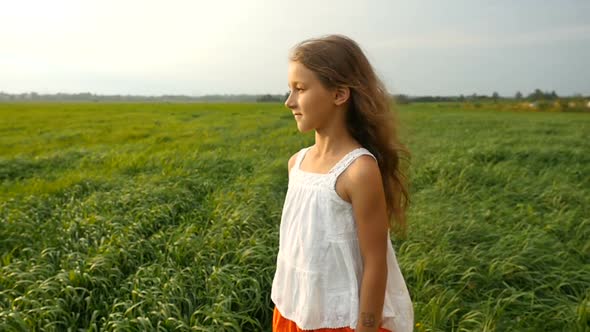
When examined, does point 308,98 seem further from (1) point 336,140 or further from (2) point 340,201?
(2) point 340,201

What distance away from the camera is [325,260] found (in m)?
1.48

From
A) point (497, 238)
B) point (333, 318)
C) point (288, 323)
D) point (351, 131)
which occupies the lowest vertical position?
point (497, 238)

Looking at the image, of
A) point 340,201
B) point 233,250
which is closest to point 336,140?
point 340,201

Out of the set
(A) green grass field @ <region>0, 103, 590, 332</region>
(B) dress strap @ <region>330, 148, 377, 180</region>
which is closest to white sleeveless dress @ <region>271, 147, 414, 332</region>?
(B) dress strap @ <region>330, 148, 377, 180</region>

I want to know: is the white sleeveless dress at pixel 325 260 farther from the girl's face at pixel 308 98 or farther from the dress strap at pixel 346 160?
the girl's face at pixel 308 98

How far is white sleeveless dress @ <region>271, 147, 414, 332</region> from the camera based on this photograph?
4.74 feet

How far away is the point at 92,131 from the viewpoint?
648 inches

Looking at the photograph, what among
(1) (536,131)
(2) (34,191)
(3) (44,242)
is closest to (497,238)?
(3) (44,242)

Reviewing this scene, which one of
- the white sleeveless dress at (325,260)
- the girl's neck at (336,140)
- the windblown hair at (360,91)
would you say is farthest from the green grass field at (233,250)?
the white sleeveless dress at (325,260)

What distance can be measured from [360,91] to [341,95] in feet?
0.22

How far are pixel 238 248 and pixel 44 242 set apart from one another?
1929 millimetres

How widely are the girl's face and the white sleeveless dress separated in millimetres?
162

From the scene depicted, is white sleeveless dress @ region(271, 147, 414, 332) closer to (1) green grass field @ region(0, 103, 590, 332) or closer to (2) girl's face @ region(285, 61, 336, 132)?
(2) girl's face @ region(285, 61, 336, 132)

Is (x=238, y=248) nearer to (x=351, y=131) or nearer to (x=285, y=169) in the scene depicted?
(x=351, y=131)
